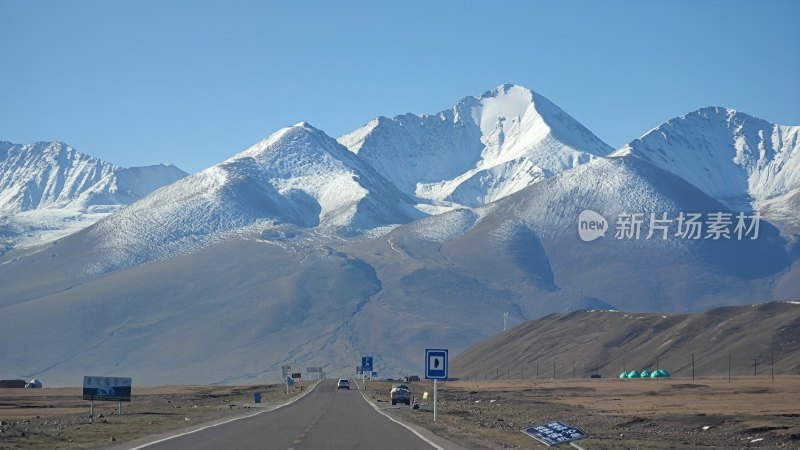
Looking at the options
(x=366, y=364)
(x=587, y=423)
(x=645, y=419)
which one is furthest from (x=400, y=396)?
(x=366, y=364)

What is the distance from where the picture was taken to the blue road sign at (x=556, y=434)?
145 feet

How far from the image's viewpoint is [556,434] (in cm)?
4575

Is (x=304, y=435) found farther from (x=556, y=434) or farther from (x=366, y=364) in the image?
(x=366, y=364)

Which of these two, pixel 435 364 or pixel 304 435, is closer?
pixel 304 435

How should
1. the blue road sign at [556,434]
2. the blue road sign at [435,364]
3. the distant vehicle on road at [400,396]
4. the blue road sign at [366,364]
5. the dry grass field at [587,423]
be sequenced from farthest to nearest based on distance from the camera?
1. the blue road sign at [366,364]
2. the distant vehicle on road at [400,396]
3. the blue road sign at [435,364]
4. the dry grass field at [587,423]
5. the blue road sign at [556,434]

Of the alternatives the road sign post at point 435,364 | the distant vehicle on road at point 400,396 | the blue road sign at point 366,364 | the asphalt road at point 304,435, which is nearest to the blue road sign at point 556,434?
the asphalt road at point 304,435

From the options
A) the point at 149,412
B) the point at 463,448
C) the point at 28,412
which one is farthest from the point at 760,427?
the point at 28,412

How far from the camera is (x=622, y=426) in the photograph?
201 feet

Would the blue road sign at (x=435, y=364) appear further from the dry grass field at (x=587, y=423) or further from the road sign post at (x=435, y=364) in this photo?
the dry grass field at (x=587, y=423)

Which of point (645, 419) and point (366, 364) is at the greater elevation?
point (366, 364)

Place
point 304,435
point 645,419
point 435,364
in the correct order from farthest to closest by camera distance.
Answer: point 645,419
point 435,364
point 304,435

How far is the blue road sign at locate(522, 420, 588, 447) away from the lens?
44281 mm

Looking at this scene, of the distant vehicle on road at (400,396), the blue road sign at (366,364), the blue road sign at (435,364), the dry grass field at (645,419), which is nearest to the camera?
the dry grass field at (645,419)

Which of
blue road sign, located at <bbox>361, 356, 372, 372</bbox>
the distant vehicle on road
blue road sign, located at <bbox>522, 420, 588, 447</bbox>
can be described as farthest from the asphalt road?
blue road sign, located at <bbox>361, 356, 372, 372</bbox>
